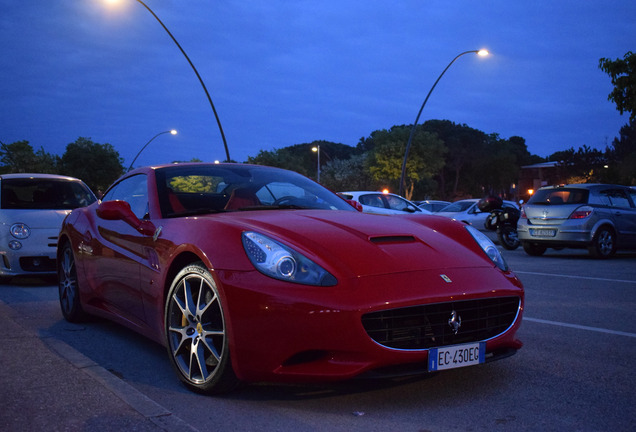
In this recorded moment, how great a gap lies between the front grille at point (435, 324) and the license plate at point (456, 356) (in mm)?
48

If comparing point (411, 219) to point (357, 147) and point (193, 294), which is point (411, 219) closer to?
point (193, 294)

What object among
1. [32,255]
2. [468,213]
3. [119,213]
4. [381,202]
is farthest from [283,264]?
[468,213]

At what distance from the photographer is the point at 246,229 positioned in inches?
146

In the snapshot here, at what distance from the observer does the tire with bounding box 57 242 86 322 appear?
19.1 feet

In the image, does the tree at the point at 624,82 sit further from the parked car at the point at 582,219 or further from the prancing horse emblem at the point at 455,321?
the prancing horse emblem at the point at 455,321

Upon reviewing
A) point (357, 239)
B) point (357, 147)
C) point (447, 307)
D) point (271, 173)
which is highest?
point (357, 147)

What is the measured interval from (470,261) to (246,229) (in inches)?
50.6

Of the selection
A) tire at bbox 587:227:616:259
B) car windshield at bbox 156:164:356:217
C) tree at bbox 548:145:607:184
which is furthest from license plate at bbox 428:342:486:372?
tree at bbox 548:145:607:184

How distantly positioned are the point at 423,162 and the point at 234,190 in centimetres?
5778

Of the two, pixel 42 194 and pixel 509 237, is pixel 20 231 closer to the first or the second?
pixel 42 194

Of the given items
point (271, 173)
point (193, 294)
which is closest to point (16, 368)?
point (193, 294)

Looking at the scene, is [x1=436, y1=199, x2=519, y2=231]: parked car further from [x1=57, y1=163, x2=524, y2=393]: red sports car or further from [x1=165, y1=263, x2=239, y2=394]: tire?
[x1=165, y1=263, x2=239, y2=394]: tire

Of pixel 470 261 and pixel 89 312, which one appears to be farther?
pixel 89 312

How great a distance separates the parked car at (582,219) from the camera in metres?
13.2
